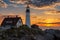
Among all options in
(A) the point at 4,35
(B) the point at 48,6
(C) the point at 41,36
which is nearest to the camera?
(A) the point at 4,35

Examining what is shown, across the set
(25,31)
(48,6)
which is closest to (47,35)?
(25,31)

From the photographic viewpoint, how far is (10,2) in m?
65.4

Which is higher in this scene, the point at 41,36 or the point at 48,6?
the point at 41,36

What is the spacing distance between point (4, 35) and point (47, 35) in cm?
280

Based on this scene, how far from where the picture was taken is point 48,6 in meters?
67.4

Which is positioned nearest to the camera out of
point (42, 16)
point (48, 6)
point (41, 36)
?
point (41, 36)

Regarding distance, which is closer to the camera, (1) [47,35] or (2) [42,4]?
(1) [47,35]

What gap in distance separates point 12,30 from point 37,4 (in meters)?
49.5

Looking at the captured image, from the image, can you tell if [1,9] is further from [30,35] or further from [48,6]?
[30,35]

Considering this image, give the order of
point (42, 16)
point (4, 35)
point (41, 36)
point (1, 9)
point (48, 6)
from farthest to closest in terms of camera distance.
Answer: point (48, 6) < point (1, 9) < point (42, 16) < point (41, 36) < point (4, 35)

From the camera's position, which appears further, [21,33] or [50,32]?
[50,32]

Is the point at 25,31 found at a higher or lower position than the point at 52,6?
higher

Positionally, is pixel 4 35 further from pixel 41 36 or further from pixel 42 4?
pixel 42 4

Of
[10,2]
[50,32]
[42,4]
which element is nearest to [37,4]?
[42,4]
